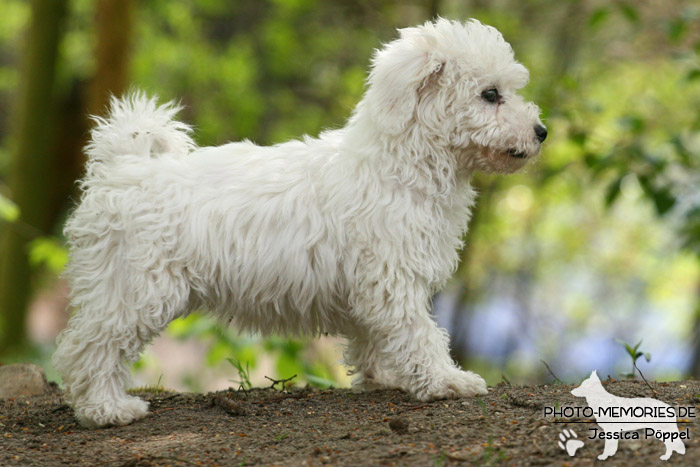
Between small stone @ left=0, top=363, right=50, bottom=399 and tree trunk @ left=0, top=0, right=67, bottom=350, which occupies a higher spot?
tree trunk @ left=0, top=0, right=67, bottom=350

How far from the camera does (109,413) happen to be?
4266 mm

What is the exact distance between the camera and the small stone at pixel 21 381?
5.41m

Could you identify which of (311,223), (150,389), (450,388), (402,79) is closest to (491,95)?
(402,79)

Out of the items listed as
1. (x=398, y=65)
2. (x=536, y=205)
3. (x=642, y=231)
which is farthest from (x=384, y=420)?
(x=642, y=231)

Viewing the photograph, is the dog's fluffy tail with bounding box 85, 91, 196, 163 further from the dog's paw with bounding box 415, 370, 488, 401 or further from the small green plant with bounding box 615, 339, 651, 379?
the small green plant with bounding box 615, 339, 651, 379

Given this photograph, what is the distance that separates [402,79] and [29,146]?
7580 mm

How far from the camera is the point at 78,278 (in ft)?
14.2

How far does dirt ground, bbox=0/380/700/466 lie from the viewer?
10.8ft

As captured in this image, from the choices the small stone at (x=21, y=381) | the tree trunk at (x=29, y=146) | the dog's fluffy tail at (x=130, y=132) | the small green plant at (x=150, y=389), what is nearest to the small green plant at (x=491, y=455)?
the dog's fluffy tail at (x=130, y=132)

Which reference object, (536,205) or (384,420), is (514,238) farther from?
(384,420)

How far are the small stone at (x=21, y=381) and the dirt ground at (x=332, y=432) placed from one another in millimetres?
494

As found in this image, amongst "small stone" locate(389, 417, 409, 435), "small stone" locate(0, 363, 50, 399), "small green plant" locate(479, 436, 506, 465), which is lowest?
"small green plant" locate(479, 436, 506, 465)

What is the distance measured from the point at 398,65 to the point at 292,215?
1.06 meters

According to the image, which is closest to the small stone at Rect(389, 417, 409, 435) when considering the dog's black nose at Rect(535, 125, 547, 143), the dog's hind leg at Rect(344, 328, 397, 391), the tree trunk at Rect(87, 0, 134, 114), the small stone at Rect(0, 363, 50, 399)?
the dog's hind leg at Rect(344, 328, 397, 391)
